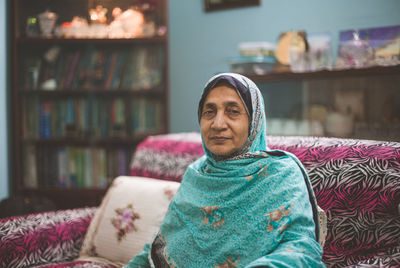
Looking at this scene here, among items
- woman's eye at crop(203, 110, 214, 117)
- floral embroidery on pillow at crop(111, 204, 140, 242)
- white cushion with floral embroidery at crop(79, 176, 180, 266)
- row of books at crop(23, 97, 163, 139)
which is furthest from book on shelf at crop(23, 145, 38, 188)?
woman's eye at crop(203, 110, 214, 117)

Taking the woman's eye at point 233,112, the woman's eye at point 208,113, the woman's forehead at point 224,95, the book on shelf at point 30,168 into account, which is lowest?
the book on shelf at point 30,168

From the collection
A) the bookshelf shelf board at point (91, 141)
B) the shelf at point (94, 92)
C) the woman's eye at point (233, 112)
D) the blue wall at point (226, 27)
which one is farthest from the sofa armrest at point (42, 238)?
the blue wall at point (226, 27)

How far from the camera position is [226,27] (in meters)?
2.88

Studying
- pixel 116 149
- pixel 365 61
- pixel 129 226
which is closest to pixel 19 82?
pixel 116 149

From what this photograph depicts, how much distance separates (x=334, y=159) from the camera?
1404mm

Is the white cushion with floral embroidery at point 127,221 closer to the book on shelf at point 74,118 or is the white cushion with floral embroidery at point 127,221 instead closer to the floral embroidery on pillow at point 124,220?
the floral embroidery on pillow at point 124,220

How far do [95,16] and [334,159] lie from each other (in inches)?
83.3

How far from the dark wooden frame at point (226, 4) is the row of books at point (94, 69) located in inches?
18.2

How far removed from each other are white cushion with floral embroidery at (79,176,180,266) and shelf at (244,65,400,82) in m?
0.80

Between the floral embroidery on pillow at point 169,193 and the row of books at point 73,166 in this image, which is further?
the row of books at point 73,166

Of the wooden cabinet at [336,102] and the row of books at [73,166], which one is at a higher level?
the wooden cabinet at [336,102]

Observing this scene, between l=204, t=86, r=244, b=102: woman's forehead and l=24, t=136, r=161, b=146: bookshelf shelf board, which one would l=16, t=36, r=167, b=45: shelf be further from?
l=204, t=86, r=244, b=102: woman's forehead

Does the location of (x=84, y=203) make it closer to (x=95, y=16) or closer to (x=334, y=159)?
(x=95, y=16)

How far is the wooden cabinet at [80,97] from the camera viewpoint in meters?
2.92
